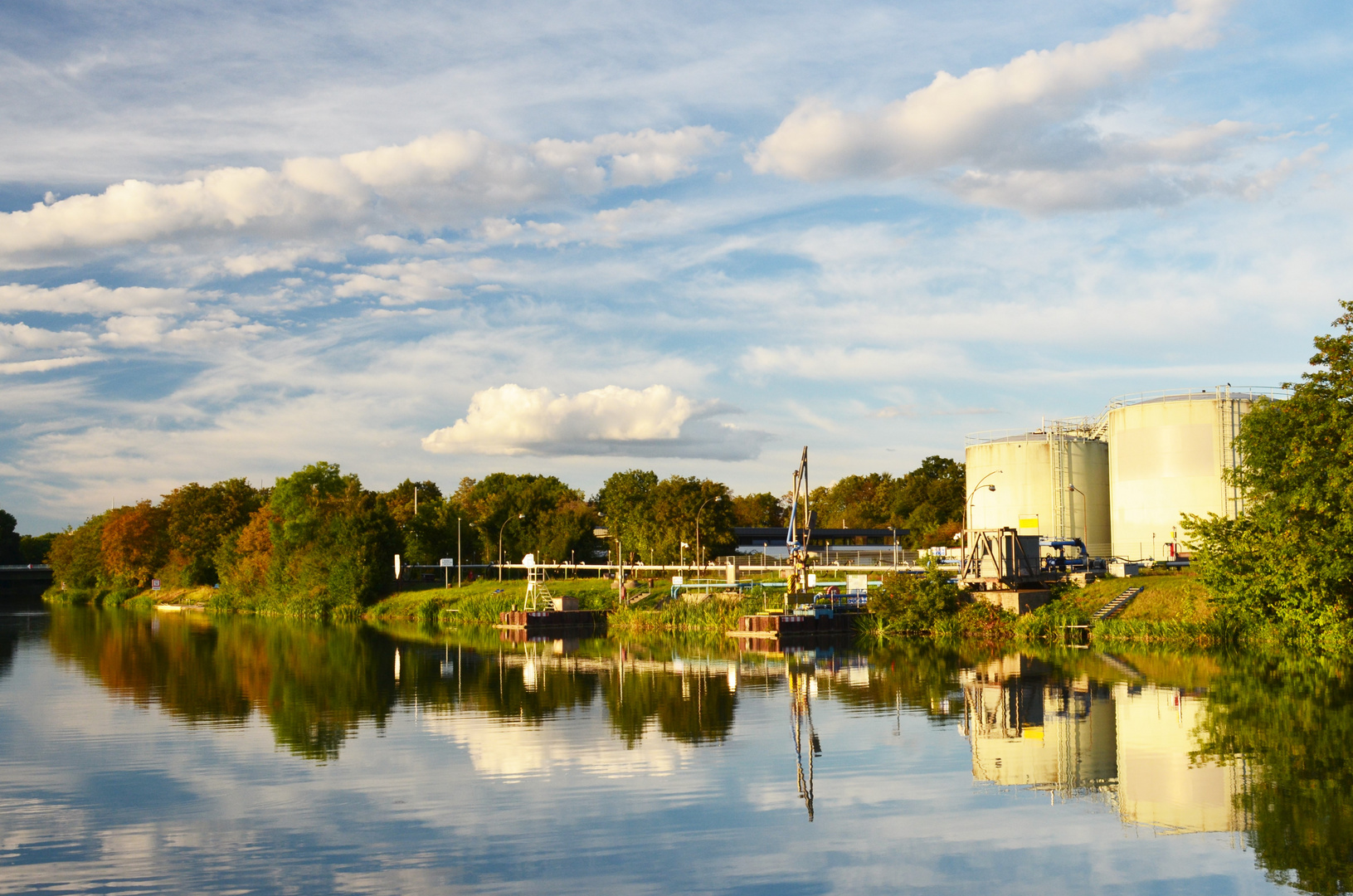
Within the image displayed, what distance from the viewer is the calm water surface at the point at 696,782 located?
18328 millimetres

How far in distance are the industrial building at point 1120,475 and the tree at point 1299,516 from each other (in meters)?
11.4

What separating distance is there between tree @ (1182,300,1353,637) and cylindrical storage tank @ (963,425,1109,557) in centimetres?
3092

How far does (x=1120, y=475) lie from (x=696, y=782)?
6220cm

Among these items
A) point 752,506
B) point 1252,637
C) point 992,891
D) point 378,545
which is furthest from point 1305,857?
point 752,506

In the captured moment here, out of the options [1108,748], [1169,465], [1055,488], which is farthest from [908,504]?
[1108,748]

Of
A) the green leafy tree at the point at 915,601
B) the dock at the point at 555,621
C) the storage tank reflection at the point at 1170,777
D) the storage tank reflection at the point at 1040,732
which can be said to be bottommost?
the dock at the point at 555,621

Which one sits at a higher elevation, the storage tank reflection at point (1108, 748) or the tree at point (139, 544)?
the tree at point (139, 544)

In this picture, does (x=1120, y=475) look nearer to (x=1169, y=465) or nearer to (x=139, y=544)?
(x=1169, y=465)

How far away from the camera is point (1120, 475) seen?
79.1m

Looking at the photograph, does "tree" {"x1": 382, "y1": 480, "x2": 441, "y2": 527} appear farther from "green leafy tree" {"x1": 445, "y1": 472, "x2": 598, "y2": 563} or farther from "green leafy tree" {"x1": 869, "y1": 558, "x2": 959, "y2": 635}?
"green leafy tree" {"x1": 869, "y1": 558, "x2": 959, "y2": 635}

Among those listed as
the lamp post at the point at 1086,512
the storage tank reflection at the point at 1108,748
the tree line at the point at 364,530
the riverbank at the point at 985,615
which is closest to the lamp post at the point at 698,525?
the tree line at the point at 364,530

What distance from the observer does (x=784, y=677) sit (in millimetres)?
46656

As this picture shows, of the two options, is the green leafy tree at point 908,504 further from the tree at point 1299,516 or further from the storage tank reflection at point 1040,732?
the storage tank reflection at point 1040,732

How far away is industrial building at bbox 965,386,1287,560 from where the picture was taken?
73.5 metres
